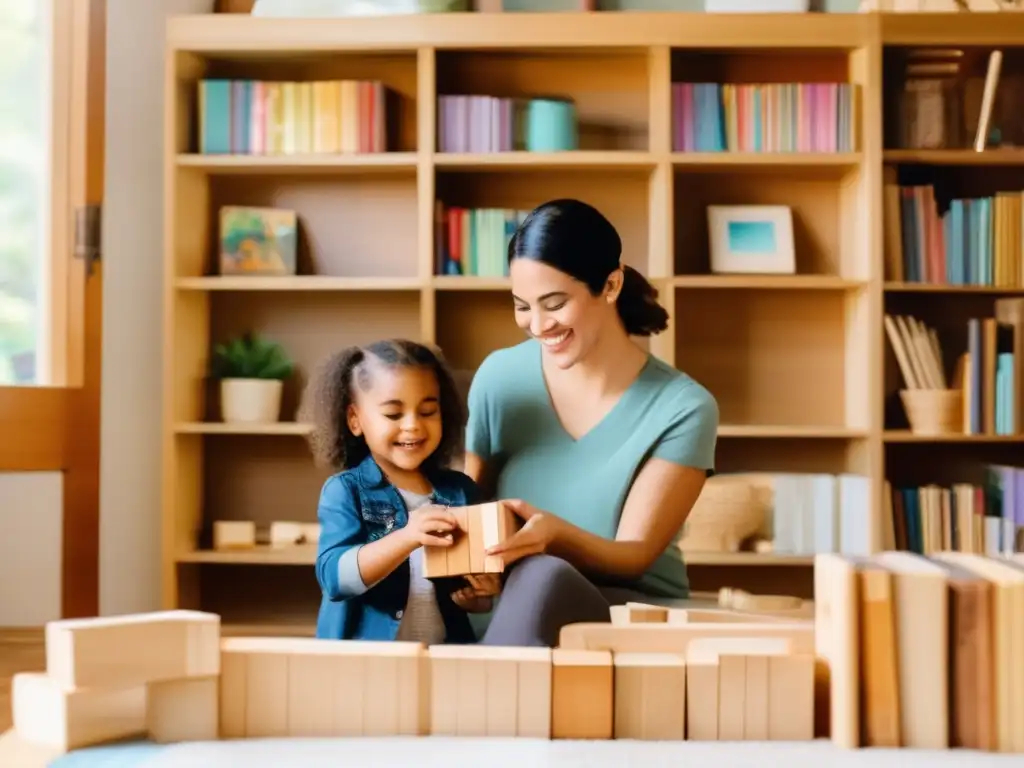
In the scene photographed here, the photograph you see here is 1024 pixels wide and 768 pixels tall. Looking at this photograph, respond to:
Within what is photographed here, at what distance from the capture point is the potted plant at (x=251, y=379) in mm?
3303

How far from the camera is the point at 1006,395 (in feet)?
10.4

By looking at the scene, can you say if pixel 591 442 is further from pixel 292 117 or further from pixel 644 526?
pixel 292 117

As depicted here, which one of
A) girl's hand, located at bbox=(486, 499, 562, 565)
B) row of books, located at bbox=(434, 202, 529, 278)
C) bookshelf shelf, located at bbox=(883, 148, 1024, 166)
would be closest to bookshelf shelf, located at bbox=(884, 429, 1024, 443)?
bookshelf shelf, located at bbox=(883, 148, 1024, 166)

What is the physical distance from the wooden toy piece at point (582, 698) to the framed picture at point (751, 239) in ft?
9.19

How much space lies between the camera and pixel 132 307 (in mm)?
3281

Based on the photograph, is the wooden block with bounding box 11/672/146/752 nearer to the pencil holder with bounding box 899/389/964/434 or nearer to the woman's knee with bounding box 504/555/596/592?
the woman's knee with bounding box 504/555/596/592

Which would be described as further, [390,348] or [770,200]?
[770,200]

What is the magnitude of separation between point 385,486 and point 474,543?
0.37 m

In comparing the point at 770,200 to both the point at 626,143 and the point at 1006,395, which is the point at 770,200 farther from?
the point at 1006,395

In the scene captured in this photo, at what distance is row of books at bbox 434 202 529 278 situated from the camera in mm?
3270

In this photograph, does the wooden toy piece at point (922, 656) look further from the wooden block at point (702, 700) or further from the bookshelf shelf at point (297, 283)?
the bookshelf shelf at point (297, 283)

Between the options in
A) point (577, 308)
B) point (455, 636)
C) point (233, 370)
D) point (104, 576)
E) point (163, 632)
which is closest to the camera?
point (163, 632)

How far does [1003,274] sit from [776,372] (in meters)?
0.72

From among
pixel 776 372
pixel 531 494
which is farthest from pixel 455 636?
pixel 776 372
